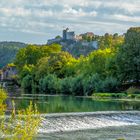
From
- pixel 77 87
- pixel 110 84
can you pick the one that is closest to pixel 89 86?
pixel 77 87

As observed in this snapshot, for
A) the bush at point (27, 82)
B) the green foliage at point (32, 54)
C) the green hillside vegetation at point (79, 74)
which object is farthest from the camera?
the green foliage at point (32, 54)

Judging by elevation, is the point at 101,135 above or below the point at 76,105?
above

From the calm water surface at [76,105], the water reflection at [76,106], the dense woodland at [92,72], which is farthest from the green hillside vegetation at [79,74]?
the water reflection at [76,106]

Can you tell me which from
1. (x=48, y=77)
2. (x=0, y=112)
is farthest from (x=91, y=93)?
(x=0, y=112)

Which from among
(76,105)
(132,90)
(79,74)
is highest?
(79,74)

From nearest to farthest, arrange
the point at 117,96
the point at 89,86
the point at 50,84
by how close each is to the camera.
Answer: the point at 117,96, the point at 89,86, the point at 50,84

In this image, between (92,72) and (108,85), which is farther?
(92,72)

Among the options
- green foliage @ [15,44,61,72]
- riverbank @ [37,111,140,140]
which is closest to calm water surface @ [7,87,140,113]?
riverbank @ [37,111,140,140]

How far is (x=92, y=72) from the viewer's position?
329 feet

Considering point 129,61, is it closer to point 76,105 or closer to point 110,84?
point 110,84

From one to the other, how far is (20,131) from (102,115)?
3572 centimetres

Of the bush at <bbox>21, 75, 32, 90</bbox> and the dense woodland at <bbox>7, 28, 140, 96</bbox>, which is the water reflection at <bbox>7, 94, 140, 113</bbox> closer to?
the dense woodland at <bbox>7, 28, 140, 96</bbox>

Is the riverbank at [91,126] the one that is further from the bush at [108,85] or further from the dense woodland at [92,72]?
the dense woodland at [92,72]

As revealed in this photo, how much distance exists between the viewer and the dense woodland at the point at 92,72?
91.8m
